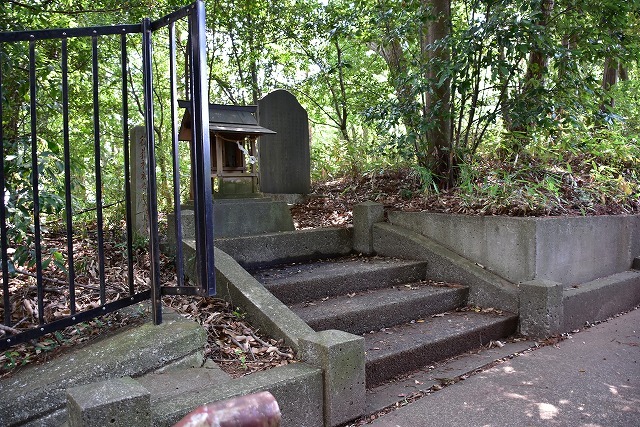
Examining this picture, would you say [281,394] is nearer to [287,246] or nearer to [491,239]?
[287,246]

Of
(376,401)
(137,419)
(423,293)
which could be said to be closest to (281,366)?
(376,401)

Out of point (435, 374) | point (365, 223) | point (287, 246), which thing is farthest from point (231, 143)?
point (435, 374)

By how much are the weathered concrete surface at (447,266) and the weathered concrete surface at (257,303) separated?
2.26 metres

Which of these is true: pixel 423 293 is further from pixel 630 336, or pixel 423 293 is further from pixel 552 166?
pixel 552 166

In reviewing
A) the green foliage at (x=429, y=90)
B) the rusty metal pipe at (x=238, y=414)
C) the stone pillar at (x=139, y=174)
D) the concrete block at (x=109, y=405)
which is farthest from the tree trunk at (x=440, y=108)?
the rusty metal pipe at (x=238, y=414)

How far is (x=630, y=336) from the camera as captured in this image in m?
4.68

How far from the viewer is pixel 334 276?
4754mm

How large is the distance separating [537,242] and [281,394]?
10.5 ft

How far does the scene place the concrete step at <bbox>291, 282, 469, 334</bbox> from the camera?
4078 mm

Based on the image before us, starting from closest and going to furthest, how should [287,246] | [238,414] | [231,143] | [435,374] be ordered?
[238,414] < [435,374] < [287,246] < [231,143]

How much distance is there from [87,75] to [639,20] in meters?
8.15

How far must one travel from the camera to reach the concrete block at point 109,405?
2008mm

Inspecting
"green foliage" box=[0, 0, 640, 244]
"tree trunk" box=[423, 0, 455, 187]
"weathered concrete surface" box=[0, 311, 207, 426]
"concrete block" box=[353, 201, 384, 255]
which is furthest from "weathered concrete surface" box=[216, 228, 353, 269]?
"weathered concrete surface" box=[0, 311, 207, 426]

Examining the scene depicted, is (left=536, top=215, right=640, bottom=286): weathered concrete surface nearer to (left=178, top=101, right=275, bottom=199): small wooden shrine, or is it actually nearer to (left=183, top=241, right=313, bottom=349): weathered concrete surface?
(left=183, top=241, right=313, bottom=349): weathered concrete surface
